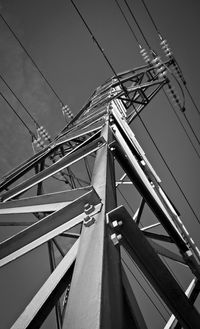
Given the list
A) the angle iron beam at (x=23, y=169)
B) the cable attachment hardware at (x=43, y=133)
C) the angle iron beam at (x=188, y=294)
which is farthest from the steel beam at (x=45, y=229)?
the cable attachment hardware at (x=43, y=133)

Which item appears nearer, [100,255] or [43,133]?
[100,255]

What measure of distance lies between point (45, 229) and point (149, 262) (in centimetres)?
100

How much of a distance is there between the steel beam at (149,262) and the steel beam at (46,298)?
413 millimetres

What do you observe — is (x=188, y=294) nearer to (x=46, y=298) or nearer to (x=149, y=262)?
(x=149, y=262)

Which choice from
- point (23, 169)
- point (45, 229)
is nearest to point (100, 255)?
point (45, 229)

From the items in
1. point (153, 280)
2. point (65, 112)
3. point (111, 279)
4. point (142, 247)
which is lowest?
point (65, 112)

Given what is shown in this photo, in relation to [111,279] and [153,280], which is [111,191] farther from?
[111,279]

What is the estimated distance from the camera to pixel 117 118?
5660 mm

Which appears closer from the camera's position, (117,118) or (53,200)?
(53,200)

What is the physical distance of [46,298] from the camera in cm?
229

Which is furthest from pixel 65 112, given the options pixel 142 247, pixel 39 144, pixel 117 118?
pixel 142 247

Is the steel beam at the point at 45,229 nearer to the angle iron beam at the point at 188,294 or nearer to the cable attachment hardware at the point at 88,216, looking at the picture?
the cable attachment hardware at the point at 88,216

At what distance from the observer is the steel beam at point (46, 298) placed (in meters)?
2.20

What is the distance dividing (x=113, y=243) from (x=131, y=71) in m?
9.93
